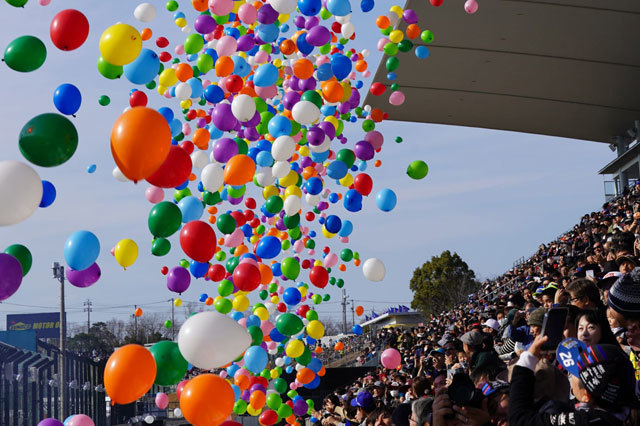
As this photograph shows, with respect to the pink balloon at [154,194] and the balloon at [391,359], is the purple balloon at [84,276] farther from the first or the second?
the balloon at [391,359]

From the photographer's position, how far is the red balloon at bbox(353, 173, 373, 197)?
8299 mm

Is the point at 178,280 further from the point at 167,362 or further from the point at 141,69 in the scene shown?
the point at 167,362

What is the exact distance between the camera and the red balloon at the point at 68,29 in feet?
19.9

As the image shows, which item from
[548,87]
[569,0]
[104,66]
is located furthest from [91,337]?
[104,66]

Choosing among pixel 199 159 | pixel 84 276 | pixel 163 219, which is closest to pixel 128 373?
pixel 163 219

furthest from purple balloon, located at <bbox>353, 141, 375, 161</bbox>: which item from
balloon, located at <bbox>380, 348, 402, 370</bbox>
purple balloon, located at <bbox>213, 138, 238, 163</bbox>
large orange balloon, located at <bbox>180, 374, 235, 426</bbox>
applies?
large orange balloon, located at <bbox>180, 374, 235, 426</bbox>

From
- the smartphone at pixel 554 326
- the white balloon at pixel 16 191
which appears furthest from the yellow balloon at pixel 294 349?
the smartphone at pixel 554 326

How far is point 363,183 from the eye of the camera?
8312mm

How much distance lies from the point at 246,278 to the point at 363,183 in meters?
1.75

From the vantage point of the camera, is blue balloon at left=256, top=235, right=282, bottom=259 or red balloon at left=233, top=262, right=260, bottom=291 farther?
blue balloon at left=256, top=235, right=282, bottom=259

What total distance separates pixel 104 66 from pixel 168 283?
7.71ft

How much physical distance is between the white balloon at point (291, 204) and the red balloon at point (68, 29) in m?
2.80

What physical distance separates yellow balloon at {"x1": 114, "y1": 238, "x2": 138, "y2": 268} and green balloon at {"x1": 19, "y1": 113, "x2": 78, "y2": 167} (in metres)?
2.28

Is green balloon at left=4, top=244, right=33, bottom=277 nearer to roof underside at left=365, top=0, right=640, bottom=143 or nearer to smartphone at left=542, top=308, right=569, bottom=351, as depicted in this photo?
smartphone at left=542, top=308, right=569, bottom=351
